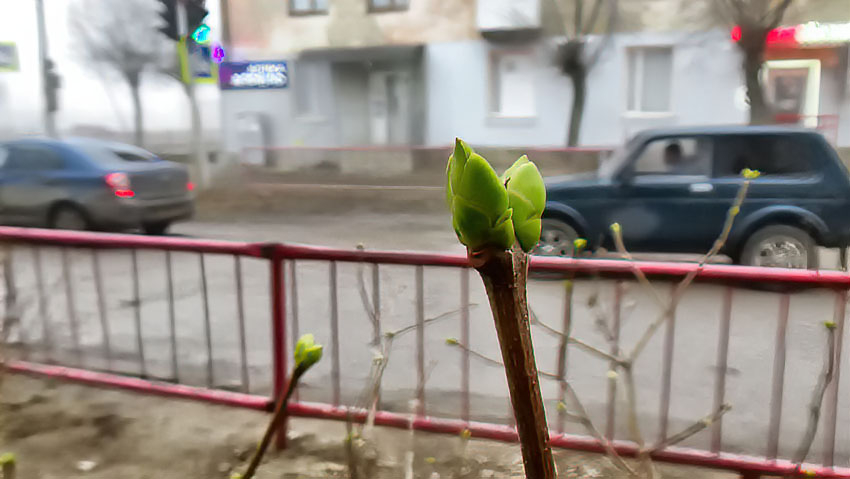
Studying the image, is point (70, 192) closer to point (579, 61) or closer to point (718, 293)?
point (718, 293)

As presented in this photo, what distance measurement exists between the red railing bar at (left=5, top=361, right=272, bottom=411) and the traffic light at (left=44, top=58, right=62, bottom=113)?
14.3 metres

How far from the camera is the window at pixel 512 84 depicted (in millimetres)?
16359

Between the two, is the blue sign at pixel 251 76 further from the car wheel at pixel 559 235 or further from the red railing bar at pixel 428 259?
the red railing bar at pixel 428 259

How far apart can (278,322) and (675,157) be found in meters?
4.73

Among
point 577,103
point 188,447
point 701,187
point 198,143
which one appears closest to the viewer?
point 188,447

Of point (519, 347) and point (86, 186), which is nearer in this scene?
point (519, 347)

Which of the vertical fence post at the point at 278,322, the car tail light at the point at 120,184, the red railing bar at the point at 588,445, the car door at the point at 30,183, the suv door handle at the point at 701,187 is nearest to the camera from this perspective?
the red railing bar at the point at 588,445

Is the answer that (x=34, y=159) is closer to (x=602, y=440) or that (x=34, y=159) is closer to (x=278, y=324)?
(x=278, y=324)

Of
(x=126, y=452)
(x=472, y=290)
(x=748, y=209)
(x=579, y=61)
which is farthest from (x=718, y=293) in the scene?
(x=579, y=61)

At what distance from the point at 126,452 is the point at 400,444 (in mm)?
1036

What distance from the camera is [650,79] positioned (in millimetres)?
15438

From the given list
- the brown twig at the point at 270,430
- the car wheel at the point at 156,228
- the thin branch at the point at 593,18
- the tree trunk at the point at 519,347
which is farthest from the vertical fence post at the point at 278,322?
the thin branch at the point at 593,18

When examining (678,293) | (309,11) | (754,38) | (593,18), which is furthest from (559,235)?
(309,11)

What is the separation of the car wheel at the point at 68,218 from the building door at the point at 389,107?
9.69 meters
